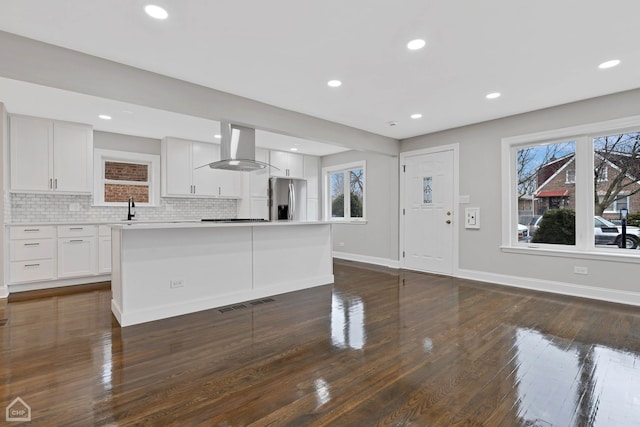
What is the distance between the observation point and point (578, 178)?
421 cm

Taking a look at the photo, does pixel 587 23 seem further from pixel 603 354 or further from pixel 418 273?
pixel 418 273

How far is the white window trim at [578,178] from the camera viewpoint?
3930mm

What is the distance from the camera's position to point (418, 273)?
558 centimetres

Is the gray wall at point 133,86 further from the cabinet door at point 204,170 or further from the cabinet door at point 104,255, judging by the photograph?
the cabinet door at point 104,255

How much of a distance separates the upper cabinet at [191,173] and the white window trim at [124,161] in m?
0.21

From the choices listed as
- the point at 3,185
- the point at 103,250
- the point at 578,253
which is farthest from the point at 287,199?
the point at 578,253

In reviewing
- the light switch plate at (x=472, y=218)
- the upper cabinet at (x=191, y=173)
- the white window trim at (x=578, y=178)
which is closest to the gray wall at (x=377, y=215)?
the light switch plate at (x=472, y=218)

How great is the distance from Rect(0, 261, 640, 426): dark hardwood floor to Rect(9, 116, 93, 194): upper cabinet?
185 cm

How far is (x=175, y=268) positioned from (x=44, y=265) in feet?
8.65

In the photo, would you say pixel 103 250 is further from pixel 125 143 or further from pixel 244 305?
pixel 244 305

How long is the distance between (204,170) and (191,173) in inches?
10.3

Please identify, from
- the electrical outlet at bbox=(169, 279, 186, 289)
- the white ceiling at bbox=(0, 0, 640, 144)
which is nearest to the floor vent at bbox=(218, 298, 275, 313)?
the electrical outlet at bbox=(169, 279, 186, 289)

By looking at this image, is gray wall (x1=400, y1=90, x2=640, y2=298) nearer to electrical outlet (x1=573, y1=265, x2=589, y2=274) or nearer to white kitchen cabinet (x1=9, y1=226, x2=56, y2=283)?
electrical outlet (x1=573, y1=265, x2=589, y2=274)

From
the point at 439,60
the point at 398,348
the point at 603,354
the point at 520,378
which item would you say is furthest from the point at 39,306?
the point at 603,354
